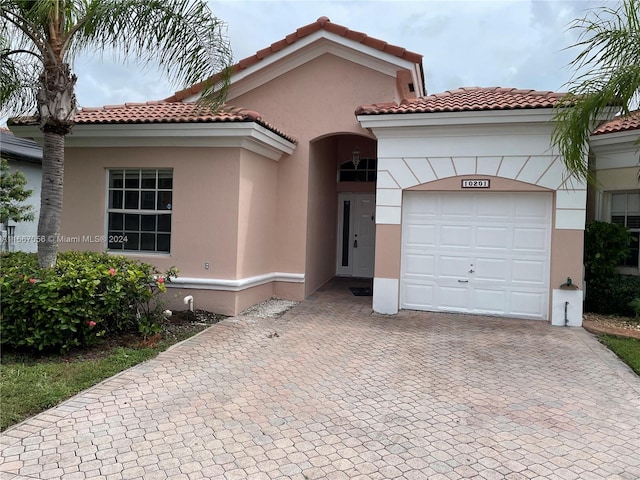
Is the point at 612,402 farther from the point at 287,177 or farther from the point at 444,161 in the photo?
the point at 287,177

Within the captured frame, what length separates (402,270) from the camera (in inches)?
377

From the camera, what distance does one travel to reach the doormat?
37.6 feet

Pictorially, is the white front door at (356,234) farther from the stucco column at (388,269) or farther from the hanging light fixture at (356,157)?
the stucco column at (388,269)

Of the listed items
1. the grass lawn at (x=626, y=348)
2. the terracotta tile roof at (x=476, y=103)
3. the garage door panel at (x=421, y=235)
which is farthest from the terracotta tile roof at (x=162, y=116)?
the grass lawn at (x=626, y=348)

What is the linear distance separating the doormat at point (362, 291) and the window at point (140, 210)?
485 cm

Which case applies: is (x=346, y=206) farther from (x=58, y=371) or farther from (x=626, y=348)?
(x=58, y=371)

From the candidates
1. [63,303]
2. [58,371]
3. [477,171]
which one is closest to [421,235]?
[477,171]

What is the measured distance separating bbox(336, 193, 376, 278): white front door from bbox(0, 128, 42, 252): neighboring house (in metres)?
9.65

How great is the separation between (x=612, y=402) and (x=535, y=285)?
13.4 ft

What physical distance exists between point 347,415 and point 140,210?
675 centimetres

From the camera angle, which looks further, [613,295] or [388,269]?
[613,295]

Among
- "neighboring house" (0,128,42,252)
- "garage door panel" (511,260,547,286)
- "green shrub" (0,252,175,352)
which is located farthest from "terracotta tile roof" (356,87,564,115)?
"neighboring house" (0,128,42,252)

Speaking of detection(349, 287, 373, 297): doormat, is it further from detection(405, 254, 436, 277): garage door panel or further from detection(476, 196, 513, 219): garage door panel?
detection(476, 196, 513, 219): garage door panel

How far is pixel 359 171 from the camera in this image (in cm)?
1402
